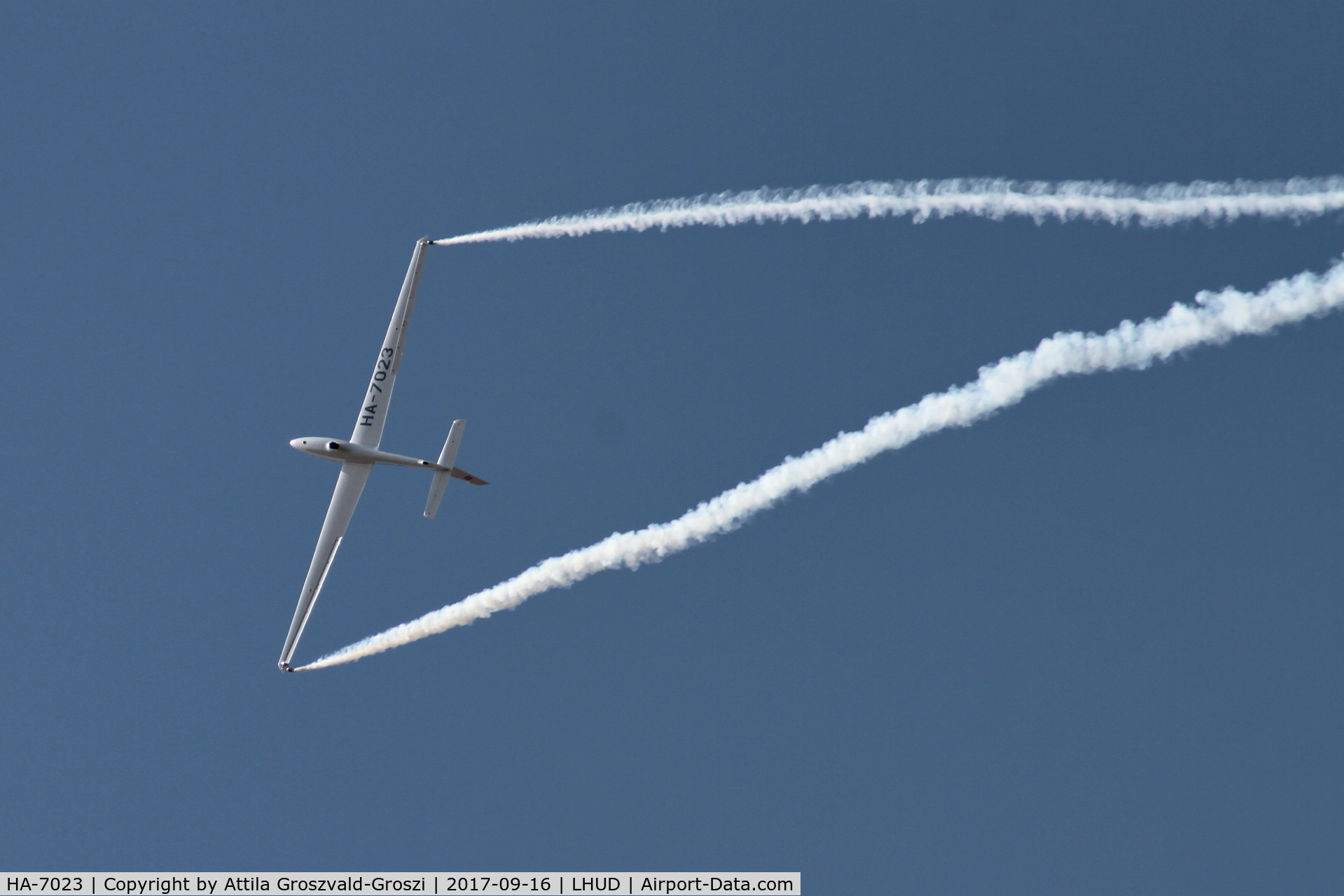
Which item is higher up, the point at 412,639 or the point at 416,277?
the point at 416,277

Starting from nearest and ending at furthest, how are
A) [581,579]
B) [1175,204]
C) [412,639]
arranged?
[1175,204], [581,579], [412,639]

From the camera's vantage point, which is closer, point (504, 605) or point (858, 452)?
point (858, 452)

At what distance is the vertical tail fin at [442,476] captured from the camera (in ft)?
161

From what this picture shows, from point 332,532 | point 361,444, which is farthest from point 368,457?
point 332,532

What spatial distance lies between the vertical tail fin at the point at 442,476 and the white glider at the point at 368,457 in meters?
0.02

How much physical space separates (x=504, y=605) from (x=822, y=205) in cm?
1749

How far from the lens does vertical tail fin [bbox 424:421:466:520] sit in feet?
161

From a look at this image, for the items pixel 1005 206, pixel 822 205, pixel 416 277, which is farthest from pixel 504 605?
pixel 1005 206

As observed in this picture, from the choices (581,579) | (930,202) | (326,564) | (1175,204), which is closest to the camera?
(1175,204)

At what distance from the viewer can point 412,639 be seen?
49406 mm

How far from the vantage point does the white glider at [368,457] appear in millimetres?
49688

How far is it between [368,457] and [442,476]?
10.2 ft

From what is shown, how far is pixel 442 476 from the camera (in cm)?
4962

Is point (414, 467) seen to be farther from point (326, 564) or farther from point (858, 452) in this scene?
point (858, 452)
